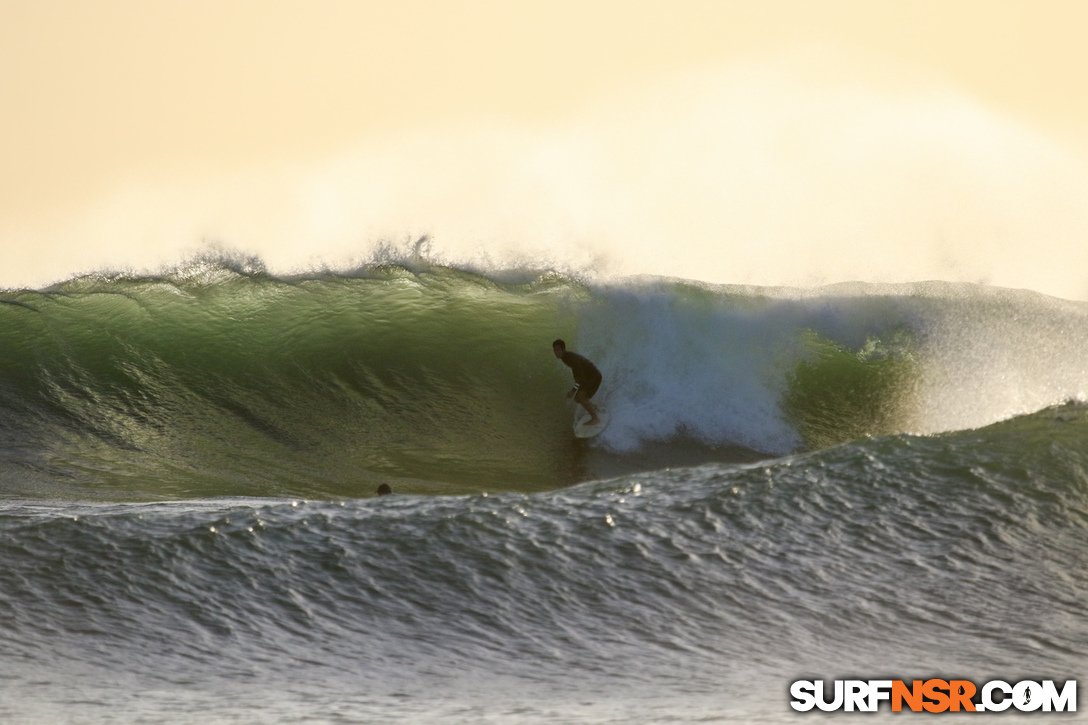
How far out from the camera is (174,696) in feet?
14.3

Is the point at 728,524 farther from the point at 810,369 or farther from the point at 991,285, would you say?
the point at 991,285

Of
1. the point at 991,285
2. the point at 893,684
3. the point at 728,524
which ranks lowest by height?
Result: the point at 893,684

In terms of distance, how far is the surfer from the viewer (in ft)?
35.0

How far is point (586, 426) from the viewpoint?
10.9m

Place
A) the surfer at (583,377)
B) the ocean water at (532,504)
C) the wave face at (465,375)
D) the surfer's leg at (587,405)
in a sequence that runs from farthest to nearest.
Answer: the surfer's leg at (587,405) → the surfer at (583,377) → the wave face at (465,375) → the ocean water at (532,504)

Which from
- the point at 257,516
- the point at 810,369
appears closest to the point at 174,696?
the point at 257,516

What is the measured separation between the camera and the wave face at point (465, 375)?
9961mm

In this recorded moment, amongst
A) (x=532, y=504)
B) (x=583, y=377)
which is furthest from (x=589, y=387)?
(x=532, y=504)

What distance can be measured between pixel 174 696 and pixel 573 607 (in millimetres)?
1939

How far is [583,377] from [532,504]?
13.6 ft

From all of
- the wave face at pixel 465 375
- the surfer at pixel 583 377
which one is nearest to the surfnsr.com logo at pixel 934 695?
the wave face at pixel 465 375

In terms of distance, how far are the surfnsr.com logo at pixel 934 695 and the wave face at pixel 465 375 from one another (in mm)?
4909

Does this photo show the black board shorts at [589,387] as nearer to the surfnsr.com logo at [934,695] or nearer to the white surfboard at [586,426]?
the white surfboard at [586,426]

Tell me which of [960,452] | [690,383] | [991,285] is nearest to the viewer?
[960,452]
